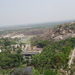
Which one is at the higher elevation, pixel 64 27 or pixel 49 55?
pixel 64 27

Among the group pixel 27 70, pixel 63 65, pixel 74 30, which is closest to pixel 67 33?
pixel 74 30

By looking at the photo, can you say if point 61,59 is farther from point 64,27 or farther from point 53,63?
point 64,27

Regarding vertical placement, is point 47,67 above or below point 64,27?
below

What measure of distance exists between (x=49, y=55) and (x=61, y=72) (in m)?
6.12

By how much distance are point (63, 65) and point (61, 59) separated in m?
1.00

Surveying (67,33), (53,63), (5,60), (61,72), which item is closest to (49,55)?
(53,63)

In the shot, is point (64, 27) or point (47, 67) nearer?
point (47, 67)

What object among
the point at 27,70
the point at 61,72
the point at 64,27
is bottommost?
the point at 61,72

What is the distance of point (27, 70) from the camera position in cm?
1620

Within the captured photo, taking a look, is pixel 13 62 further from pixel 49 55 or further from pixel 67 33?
pixel 67 33

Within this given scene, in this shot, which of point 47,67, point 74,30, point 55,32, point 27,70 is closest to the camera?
point 27,70

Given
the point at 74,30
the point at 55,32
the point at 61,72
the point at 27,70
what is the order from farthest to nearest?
1. the point at 55,32
2. the point at 74,30
3. the point at 61,72
4. the point at 27,70

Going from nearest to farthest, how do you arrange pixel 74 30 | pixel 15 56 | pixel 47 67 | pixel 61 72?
1. pixel 61 72
2. pixel 47 67
3. pixel 15 56
4. pixel 74 30

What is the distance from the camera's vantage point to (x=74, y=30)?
2035 inches
